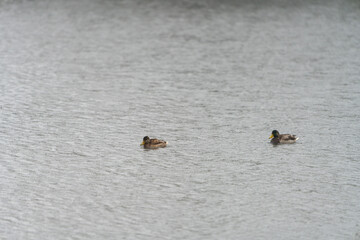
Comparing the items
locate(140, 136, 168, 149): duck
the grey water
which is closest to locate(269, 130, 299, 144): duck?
the grey water

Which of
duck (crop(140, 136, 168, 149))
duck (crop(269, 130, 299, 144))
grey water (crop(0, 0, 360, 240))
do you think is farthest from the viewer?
duck (crop(269, 130, 299, 144))

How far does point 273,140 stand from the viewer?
1733 cm

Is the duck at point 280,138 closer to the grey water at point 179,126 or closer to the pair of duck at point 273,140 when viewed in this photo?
the pair of duck at point 273,140

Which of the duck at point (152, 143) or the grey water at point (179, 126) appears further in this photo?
the duck at point (152, 143)

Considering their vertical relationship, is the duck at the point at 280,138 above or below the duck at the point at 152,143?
above

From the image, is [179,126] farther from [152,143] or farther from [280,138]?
[280,138]

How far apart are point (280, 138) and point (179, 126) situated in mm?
2905

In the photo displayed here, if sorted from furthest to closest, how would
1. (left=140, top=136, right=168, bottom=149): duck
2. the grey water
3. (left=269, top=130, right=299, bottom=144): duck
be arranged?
(left=269, top=130, right=299, bottom=144): duck → (left=140, top=136, right=168, bottom=149): duck → the grey water

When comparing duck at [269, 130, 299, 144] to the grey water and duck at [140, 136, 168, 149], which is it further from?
duck at [140, 136, 168, 149]

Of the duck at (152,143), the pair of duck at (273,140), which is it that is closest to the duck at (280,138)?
the pair of duck at (273,140)

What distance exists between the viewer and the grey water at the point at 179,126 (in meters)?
13.0

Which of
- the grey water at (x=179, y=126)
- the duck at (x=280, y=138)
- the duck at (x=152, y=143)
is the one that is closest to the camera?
the grey water at (x=179, y=126)

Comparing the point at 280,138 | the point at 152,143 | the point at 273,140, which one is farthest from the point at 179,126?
the point at 280,138

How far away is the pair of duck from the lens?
16.8 meters
